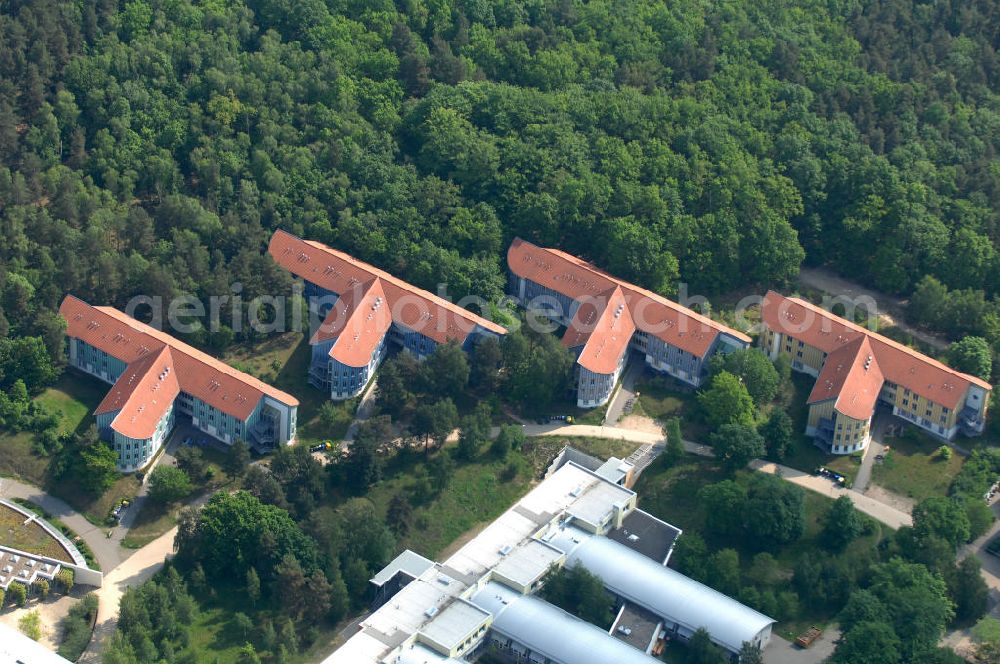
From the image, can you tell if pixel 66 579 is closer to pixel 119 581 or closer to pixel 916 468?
pixel 119 581

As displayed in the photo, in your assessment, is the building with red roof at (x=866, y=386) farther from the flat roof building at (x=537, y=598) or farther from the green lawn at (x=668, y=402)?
the flat roof building at (x=537, y=598)

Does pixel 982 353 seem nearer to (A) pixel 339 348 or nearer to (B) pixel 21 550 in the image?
(A) pixel 339 348

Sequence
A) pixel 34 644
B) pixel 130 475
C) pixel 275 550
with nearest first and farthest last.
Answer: pixel 34 644 → pixel 275 550 → pixel 130 475

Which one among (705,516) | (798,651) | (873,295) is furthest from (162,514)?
(873,295)

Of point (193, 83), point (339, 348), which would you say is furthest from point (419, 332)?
point (193, 83)

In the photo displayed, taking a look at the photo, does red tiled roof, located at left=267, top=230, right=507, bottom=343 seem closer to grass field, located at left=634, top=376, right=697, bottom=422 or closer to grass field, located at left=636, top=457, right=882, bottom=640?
grass field, located at left=634, top=376, right=697, bottom=422

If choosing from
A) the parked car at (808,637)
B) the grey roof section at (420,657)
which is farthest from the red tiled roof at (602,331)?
the grey roof section at (420,657)

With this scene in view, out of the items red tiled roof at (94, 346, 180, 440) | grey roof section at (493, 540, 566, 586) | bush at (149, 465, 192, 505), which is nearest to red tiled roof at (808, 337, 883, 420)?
grey roof section at (493, 540, 566, 586)
